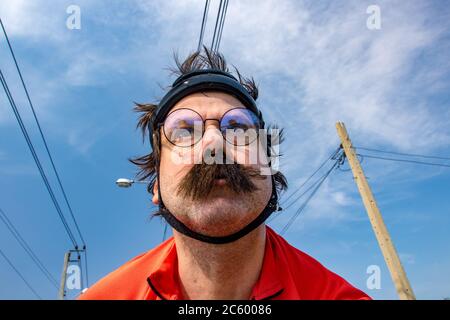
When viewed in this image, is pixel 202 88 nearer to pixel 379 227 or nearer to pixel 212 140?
pixel 212 140

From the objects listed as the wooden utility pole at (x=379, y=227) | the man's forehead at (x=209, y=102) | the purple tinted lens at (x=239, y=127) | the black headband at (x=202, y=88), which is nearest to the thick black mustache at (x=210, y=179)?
the purple tinted lens at (x=239, y=127)

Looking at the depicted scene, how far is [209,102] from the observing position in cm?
180

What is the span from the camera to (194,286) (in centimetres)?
157

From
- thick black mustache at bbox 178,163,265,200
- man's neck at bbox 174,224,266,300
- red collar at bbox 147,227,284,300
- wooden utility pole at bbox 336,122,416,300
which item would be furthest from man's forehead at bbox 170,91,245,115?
wooden utility pole at bbox 336,122,416,300

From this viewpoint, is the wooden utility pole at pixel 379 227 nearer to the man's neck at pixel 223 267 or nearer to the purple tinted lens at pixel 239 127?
the man's neck at pixel 223 267

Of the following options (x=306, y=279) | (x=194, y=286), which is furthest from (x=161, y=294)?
(x=306, y=279)

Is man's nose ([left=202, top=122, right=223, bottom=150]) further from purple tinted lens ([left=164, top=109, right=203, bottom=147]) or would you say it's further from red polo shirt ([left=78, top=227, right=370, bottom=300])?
red polo shirt ([left=78, top=227, right=370, bottom=300])

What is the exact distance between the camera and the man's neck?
1475mm

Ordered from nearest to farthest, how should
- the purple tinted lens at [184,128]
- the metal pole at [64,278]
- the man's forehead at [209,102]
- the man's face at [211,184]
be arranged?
the man's face at [211,184] → the purple tinted lens at [184,128] → the man's forehead at [209,102] → the metal pole at [64,278]

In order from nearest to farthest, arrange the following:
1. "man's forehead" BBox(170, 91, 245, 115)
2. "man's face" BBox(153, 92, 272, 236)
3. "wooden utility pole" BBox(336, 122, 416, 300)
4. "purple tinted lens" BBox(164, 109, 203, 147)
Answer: "man's face" BBox(153, 92, 272, 236)
"purple tinted lens" BBox(164, 109, 203, 147)
"man's forehead" BBox(170, 91, 245, 115)
"wooden utility pole" BBox(336, 122, 416, 300)

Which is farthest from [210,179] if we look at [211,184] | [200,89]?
[200,89]

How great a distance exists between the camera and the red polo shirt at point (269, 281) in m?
1.53

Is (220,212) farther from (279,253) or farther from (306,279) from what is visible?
(306,279)
